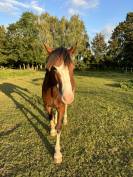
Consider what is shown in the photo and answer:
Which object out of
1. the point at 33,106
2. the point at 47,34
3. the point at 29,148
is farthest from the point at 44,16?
the point at 29,148

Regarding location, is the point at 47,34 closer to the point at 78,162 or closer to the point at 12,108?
the point at 12,108

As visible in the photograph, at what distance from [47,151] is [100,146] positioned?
112cm

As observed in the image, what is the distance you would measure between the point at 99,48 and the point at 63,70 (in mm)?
58537

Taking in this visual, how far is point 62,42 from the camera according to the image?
50.3 m

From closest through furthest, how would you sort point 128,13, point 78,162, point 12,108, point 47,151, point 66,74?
point 66,74 < point 78,162 < point 47,151 < point 12,108 < point 128,13

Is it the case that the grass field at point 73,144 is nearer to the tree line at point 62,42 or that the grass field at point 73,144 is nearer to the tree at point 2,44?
the tree line at point 62,42

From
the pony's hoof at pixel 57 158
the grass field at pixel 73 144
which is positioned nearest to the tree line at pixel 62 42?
the grass field at pixel 73 144

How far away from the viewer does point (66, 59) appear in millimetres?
4719

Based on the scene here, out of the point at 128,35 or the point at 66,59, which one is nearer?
the point at 66,59

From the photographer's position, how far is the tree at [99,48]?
197ft

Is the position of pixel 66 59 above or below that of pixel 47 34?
below

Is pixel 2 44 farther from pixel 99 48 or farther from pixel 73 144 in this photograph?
pixel 73 144

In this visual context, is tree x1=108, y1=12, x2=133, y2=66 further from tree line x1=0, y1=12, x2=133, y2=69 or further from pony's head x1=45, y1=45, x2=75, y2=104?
pony's head x1=45, y1=45, x2=75, y2=104

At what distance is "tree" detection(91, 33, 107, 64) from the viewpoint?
60.1 meters
